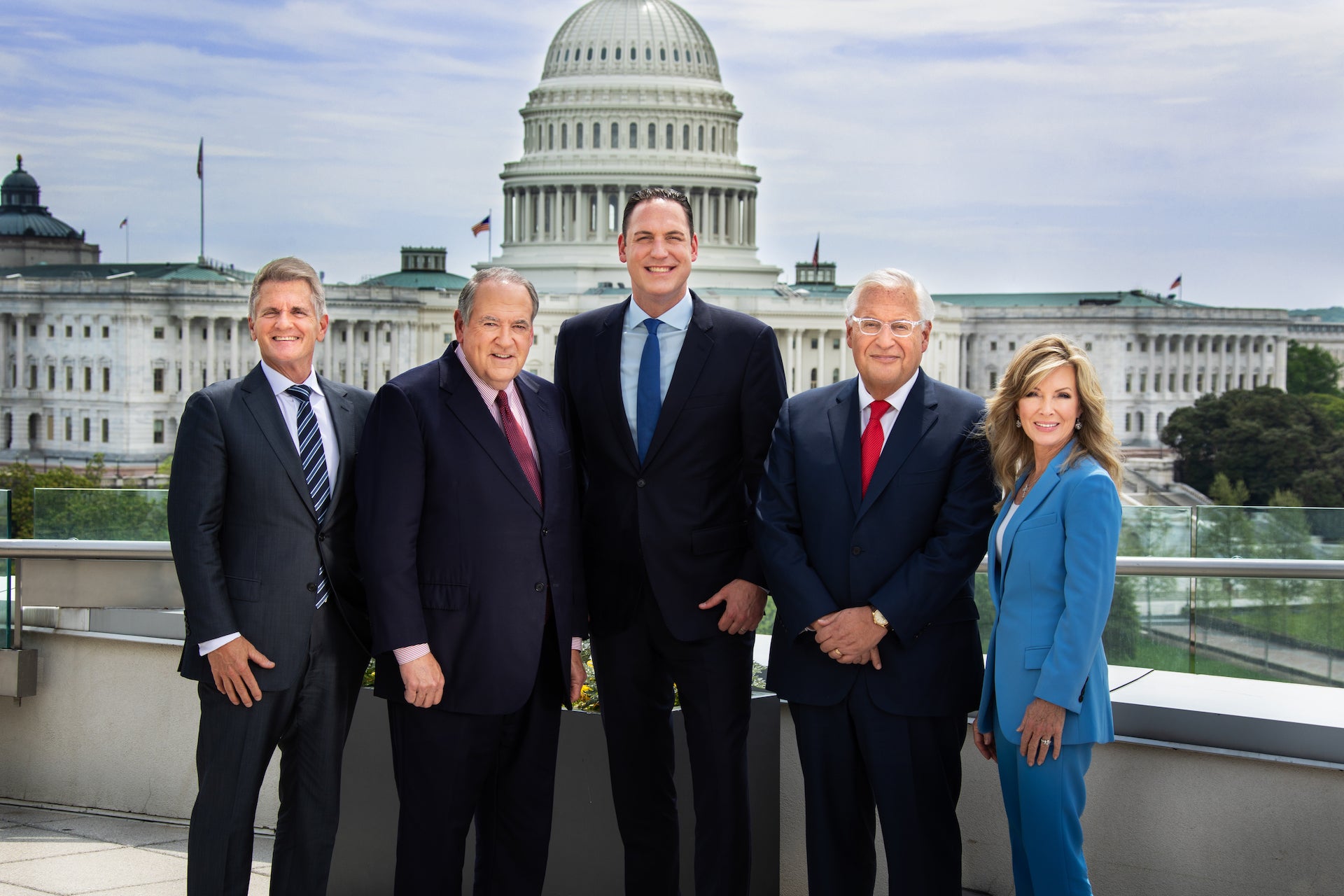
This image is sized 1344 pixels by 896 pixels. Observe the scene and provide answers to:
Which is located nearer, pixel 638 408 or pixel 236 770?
pixel 236 770

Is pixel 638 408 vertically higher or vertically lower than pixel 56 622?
higher

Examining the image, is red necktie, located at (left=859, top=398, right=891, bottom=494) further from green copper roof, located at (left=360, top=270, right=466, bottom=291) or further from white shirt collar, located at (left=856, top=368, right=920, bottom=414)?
green copper roof, located at (left=360, top=270, right=466, bottom=291)

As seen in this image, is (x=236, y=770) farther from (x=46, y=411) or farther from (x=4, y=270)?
(x=4, y=270)

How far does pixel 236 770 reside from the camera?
221 inches

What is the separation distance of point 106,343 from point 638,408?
99.7 m

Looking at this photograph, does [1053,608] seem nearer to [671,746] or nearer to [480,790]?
[671,746]

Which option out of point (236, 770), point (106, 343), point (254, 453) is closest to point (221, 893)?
point (236, 770)

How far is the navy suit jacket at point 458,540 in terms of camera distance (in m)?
5.54

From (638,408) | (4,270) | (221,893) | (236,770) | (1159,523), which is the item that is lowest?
A: (221,893)

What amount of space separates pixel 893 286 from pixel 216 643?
251 centimetres

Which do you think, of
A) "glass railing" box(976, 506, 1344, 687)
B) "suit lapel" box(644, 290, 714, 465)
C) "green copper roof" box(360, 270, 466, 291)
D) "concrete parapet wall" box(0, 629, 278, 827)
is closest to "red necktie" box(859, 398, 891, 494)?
"suit lapel" box(644, 290, 714, 465)

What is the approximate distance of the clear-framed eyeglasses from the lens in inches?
227

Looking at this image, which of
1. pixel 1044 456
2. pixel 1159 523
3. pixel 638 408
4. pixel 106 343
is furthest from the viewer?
pixel 106 343

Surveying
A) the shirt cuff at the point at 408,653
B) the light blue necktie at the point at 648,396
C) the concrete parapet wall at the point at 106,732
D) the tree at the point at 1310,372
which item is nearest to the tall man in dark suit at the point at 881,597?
the light blue necktie at the point at 648,396
